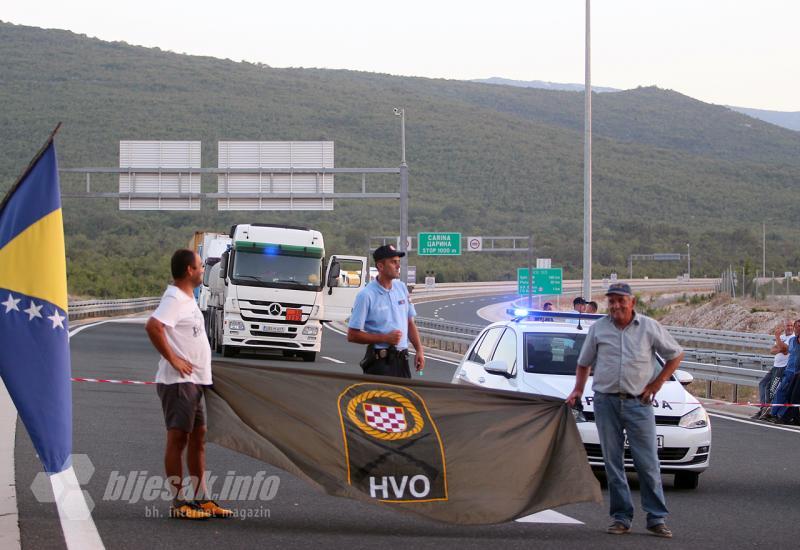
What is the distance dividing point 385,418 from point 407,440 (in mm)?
218

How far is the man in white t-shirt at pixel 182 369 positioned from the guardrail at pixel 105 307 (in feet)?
135

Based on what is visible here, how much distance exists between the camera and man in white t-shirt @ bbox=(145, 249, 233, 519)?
353 inches

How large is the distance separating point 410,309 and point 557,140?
145041mm

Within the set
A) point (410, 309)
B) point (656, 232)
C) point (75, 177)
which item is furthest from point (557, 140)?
point (410, 309)

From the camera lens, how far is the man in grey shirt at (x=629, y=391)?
945cm

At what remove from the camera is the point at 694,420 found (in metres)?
12.4

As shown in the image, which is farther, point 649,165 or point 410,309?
point 649,165

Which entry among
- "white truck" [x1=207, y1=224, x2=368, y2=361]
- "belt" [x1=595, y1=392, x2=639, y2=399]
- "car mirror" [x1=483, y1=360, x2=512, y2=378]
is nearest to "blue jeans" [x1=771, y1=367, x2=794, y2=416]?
"car mirror" [x1=483, y1=360, x2=512, y2=378]

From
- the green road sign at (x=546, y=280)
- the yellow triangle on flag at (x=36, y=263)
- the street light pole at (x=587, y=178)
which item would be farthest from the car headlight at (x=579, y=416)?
the green road sign at (x=546, y=280)

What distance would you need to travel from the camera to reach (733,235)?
129500mm

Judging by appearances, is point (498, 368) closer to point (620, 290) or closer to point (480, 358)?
point (480, 358)

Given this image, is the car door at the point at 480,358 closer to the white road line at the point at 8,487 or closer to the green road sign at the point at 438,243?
the white road line at the point at 8,487

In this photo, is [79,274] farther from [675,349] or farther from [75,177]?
[675,349]

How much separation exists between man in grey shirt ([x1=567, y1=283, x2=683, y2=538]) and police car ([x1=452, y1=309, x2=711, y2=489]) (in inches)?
84.6
